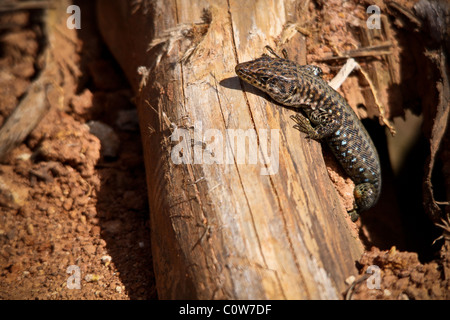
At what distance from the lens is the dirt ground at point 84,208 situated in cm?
356

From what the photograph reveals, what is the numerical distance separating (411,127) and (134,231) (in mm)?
4199

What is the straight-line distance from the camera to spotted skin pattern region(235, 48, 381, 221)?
155 inches

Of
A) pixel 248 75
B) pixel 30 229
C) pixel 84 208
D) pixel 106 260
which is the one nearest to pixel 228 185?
pixel 248 75

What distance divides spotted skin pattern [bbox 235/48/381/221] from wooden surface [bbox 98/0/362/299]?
0.54 feet

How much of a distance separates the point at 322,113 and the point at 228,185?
74.1 inches

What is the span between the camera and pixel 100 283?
383cm

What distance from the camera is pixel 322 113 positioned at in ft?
14.8

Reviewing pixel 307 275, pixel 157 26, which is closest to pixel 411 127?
pixel 307 275

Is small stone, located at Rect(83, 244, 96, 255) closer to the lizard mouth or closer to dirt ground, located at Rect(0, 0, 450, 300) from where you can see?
dirt ground, located at Rect(0, 0, 450, 300)

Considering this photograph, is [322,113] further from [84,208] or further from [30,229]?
[30,229]

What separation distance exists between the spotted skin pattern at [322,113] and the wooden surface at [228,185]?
165mm

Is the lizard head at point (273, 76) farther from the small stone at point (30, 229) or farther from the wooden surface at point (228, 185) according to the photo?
the small stone at point (30, 229)

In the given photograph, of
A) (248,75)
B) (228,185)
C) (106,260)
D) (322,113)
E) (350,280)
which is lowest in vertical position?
(350,280)
